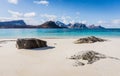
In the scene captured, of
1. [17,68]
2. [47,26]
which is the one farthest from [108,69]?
[47,26]

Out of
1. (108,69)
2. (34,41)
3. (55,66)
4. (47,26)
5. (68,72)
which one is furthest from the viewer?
(47,26)

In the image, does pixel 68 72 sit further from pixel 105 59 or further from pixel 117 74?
pixel 105 59

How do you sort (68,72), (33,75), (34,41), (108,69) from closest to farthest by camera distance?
1. (33,75)
2. (68,72)
3. (108,69)
4. (34,41)

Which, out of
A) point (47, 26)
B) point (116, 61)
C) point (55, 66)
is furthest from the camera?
point (47, 26)

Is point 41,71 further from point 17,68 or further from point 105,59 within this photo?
point 105,59

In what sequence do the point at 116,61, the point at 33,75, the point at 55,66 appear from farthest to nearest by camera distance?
the point at 116,61 → the point at 55,66 → the point at 33,75

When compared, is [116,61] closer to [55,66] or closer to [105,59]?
[105,59]

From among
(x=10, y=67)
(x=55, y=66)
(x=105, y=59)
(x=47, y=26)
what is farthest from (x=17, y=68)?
(x=47, y=26)

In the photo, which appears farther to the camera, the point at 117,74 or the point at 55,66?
the point at 55,66

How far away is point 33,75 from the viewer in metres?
6.41

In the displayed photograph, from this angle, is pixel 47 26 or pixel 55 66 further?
pixel 47 26

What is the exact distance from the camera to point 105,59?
29.5 ft

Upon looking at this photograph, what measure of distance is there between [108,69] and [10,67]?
13.5 feet

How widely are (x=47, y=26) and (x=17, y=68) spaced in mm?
152924
